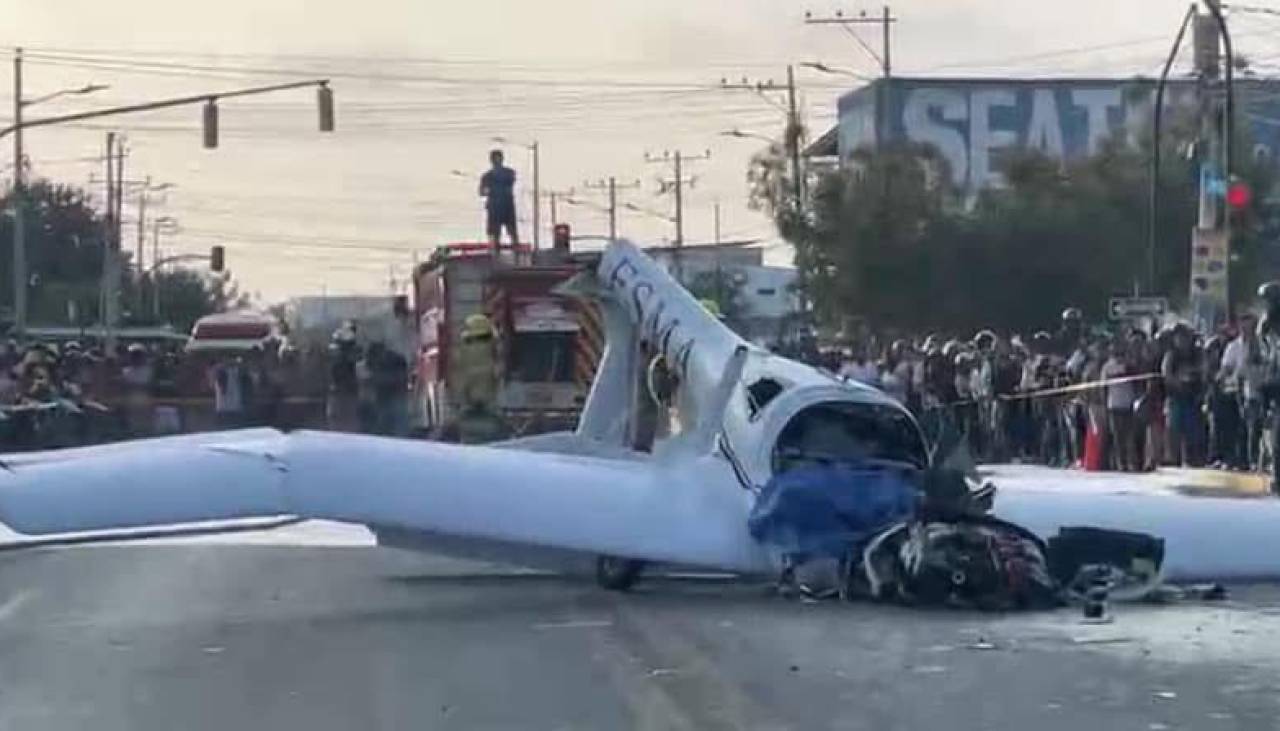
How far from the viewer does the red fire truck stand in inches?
1626

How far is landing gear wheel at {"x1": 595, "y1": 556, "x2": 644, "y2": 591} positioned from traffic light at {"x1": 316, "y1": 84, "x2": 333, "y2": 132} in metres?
32.0

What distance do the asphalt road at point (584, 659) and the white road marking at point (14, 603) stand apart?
4 cm

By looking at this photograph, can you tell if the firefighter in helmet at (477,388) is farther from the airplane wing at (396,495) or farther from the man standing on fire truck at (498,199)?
the airplane wing at (396,495)

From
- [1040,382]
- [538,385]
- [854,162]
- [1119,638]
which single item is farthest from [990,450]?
[854,162]

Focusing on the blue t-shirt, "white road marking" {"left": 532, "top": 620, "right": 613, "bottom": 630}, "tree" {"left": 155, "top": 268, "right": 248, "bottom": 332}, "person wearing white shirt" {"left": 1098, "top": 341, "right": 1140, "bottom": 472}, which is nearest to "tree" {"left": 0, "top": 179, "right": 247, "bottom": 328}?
"tree" {"left": 155, "top": 268, "right": 248, "bottom": 332}

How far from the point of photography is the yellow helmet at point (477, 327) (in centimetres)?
3794

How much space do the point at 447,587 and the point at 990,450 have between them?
806 inches

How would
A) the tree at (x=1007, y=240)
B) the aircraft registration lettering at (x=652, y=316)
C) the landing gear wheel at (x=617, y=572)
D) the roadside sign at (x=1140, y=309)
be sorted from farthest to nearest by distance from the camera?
1. the tree at (x=1007, y=240)
2. the roadside sign at (x=1140, y=309)
3. the aircraft registration lettering at (x=652, y=316)
4. the landing gear wheel at (x=617, y=572)

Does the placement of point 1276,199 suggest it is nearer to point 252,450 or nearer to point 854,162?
point 854,162

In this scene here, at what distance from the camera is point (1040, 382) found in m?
39.4

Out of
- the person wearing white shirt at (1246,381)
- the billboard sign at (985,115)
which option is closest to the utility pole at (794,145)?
the billboard sign at (985,115)

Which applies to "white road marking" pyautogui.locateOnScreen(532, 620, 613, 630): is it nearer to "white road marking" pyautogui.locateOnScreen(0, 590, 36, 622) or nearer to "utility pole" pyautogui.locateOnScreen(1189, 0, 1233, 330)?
"white road marking" pyautogui.locateOnScreen(0, 590, 36, 622)

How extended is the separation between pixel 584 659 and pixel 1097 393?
2118 centimetres

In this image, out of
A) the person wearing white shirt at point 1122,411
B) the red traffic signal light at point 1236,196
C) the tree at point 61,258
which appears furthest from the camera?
the tree at point 61,258
